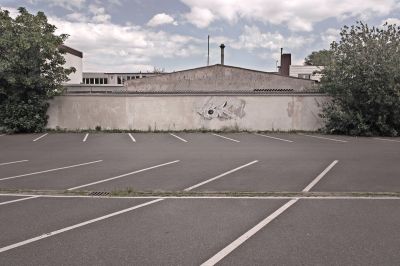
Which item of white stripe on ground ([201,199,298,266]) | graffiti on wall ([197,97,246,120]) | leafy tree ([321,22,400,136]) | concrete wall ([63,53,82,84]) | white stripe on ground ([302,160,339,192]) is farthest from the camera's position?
concrete wall ([63,53,82,84])

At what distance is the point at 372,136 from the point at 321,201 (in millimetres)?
15167

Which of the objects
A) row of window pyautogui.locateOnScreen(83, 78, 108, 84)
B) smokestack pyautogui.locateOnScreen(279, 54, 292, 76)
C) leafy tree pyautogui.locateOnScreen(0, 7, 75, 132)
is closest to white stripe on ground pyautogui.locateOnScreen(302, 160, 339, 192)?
leafy tree pyautogui.locateOnScreen(0, 7, 75, 132)

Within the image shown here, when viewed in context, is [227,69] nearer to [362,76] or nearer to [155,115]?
[155,115]

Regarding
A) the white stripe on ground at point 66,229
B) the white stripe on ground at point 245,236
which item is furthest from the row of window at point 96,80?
the white stripe on ground at point 245,236

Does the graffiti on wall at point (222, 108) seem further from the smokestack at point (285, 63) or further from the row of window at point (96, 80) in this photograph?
the row of window at point (96, 80)

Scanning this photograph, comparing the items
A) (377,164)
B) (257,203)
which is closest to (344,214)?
(257,203)

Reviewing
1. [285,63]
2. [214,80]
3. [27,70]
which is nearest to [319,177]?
[27,70]

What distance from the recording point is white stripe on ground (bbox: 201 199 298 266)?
4922 millimetres

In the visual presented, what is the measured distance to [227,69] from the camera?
101ft

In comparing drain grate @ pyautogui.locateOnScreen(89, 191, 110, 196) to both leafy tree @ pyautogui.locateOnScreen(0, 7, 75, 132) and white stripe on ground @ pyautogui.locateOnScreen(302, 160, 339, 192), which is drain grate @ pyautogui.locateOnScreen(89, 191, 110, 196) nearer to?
white stripe on ground @ pyautogui.locateOnScreen(302, 160, 339, 192)

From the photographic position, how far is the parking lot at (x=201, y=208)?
5125 millimetres

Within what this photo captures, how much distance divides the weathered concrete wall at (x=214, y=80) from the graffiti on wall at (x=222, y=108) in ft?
23.6

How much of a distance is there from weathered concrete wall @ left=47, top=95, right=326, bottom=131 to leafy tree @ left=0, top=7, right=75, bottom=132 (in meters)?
1.06

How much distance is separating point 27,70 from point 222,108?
1059 cm
